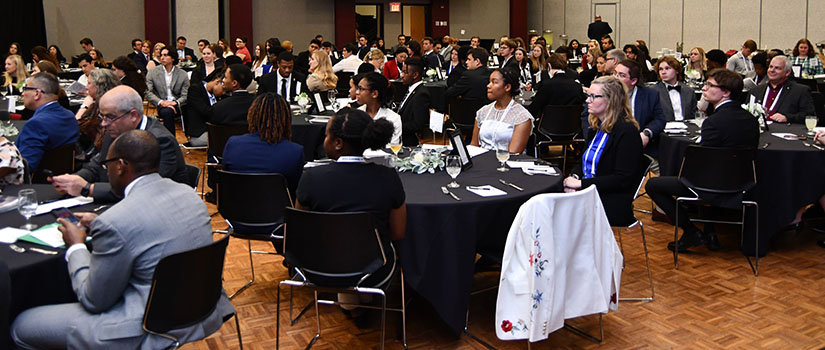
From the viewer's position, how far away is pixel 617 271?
12.5 feet

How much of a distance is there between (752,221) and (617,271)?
2095 millimetres

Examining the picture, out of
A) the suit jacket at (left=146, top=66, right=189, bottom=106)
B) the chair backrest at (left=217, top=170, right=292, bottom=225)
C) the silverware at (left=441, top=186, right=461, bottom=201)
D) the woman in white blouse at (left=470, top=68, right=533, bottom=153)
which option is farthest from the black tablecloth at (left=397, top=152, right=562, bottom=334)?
the suit jacket at (left=146, top=66, right=189, bottom=106)

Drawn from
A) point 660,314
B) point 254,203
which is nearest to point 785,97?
point 660,314

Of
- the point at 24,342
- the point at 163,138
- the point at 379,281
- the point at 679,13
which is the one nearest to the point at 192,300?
the point at 24,342

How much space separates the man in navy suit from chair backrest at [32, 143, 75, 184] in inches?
165

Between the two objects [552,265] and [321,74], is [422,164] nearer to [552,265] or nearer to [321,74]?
[552,265]

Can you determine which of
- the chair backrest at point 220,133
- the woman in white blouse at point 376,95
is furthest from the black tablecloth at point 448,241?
the chair backrest at point 220,133

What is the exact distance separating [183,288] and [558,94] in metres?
5.72

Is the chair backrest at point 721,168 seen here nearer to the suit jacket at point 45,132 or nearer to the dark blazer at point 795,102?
the dark blazer at point 795,102

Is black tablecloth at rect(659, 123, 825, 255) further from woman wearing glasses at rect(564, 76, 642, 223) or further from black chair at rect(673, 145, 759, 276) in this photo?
woman wearing glasses at rect(564, 76, 642, 223)

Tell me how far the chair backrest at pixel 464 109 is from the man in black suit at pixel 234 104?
8.91 ft

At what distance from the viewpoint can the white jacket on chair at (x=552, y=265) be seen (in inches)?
136

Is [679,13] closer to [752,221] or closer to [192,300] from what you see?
[752,221]

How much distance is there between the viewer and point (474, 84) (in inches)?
339
